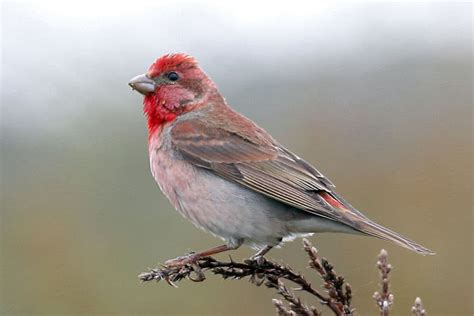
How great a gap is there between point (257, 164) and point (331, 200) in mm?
626

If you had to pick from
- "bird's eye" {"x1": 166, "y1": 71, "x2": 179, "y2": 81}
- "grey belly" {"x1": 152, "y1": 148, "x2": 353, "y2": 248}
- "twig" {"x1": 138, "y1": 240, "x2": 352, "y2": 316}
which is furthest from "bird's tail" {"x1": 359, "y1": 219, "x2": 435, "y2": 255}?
"bird's eye" {"x1": 166, "y1": 71, "x2": 179, "y2": 81}

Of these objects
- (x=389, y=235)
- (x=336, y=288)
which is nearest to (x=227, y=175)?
(x=389, y=235)

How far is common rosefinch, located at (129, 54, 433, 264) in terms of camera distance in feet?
22.2

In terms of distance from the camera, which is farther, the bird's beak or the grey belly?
the bird's beak

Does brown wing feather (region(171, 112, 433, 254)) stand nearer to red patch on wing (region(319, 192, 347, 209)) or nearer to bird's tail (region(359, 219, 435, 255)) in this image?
red patch on wing (region(319, 192, 347, 209))

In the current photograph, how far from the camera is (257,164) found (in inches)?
281

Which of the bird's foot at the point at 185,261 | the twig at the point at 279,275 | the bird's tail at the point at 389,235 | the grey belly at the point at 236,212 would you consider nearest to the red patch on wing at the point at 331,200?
the grey belly at the point at 236,212

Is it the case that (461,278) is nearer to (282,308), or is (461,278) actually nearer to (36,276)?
(36,276)

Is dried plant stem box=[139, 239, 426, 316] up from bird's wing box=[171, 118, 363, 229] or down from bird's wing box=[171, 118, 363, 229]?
down

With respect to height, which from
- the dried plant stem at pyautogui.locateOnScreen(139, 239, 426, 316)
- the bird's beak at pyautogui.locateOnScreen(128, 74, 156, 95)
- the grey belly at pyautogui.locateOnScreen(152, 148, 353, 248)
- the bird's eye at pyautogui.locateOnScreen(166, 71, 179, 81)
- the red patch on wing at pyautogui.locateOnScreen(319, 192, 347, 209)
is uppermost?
the bird's eye at pyautogui.locateOnScreen(166, 71, 179, 81)

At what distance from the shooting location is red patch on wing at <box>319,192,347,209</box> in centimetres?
672

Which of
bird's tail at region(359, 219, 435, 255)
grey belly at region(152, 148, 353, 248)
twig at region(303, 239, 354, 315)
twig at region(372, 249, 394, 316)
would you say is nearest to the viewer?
twig at region(372, 249, 394, 316)

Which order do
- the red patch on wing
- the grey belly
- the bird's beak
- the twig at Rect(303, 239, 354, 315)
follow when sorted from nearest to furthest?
the twig at Rect(303, 239, 354, 315)
the red patch on wing
the grey belly
the bird's beak

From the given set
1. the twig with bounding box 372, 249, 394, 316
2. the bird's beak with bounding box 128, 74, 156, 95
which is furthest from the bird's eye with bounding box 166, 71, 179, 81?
the twig with bounding box 372, 249, 394, 316
